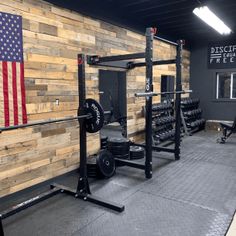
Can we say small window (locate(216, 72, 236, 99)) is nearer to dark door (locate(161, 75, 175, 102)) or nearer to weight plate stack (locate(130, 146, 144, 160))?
dark door (locate(161, 75, 175, 102))

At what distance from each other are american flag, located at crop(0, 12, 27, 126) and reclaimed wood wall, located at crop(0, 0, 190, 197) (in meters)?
0.10

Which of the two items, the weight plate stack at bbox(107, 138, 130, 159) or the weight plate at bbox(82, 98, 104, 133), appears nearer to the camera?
the weight plate at bbox(82, 98, 104, 133)

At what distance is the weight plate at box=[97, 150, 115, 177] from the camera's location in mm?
3846

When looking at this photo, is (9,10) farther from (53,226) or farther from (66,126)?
(53,226)

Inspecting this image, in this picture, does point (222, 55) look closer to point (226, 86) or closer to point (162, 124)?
point (226, 86)

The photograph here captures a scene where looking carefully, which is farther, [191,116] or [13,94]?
[191,116]

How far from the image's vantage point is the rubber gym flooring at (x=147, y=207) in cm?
252

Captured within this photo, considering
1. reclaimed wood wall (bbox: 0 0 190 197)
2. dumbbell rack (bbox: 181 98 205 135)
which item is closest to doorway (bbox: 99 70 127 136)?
reclaimed wood wall (bbox: 0 0 190 197)

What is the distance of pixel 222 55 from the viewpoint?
7.75m

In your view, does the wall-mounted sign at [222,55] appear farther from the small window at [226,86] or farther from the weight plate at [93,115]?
the weight plate at [93,115]

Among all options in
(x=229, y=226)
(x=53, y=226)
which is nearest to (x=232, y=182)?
(x=229, y=226)

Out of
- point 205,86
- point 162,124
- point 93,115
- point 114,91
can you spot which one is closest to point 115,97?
point 114,91

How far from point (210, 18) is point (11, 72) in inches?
166

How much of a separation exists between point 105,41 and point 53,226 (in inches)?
132
